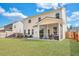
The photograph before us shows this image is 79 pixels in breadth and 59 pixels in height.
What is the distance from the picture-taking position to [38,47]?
5.13 m

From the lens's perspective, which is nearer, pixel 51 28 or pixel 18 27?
pixel 51 28

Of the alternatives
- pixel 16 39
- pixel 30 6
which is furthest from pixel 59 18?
pixel 16 39

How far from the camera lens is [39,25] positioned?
523 cm

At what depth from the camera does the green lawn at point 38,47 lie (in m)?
5.07

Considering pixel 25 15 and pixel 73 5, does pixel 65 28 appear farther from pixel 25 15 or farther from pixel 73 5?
pixel 25 15

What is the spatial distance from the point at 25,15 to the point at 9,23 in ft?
1.13

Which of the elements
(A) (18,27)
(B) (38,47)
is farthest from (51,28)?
(A) (18,27)

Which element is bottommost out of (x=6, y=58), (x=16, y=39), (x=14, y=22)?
(x=6, y=58)

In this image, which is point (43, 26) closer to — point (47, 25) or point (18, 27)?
point (47, 25)

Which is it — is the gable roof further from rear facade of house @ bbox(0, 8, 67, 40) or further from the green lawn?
the green lawn

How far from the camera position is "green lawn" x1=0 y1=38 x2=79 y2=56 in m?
5.07

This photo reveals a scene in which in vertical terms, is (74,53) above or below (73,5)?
below

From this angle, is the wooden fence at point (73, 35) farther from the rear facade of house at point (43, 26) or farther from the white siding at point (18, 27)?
the white siding at point (18, 27)

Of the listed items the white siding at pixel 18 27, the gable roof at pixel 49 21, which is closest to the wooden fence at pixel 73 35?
the gable roof at pixel 49 21
